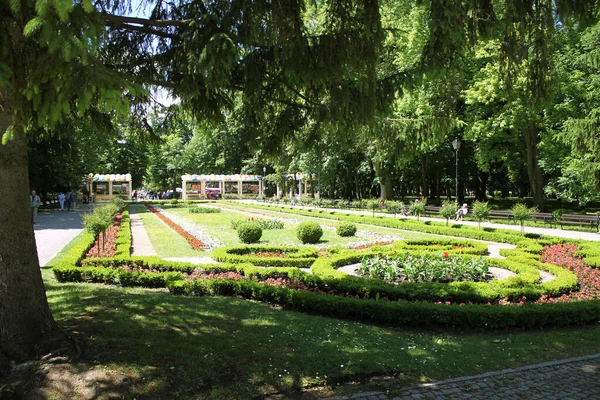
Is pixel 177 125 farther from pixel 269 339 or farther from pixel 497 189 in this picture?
pixel 497 189

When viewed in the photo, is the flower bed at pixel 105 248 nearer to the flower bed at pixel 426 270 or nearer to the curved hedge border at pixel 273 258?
the curved hedge border at pixel 273 258

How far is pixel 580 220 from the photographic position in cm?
1892

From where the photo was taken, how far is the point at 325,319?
21.0 feet

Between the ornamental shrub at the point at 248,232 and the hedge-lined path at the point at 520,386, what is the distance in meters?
10.9

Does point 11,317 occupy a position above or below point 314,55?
below

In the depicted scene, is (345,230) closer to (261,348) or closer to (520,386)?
(261,348)

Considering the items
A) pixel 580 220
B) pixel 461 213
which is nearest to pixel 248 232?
pixel 461 213

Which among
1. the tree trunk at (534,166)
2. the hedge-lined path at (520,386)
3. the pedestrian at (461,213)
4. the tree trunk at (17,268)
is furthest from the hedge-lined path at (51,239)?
the tree trunk at (534,166)

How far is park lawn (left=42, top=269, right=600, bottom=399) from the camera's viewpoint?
4.06 m

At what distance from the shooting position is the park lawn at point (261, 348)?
160 inches

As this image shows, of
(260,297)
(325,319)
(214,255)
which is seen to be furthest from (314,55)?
(214,255)

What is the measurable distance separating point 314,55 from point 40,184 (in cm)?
3366

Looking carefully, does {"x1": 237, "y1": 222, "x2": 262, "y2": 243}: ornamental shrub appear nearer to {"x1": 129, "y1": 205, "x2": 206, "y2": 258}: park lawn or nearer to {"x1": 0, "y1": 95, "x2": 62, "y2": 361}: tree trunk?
{"x1": 129, "y1": 205, "x2": 206, "y2": 258}: park lawn

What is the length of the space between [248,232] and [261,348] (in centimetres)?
Answer: 1006
